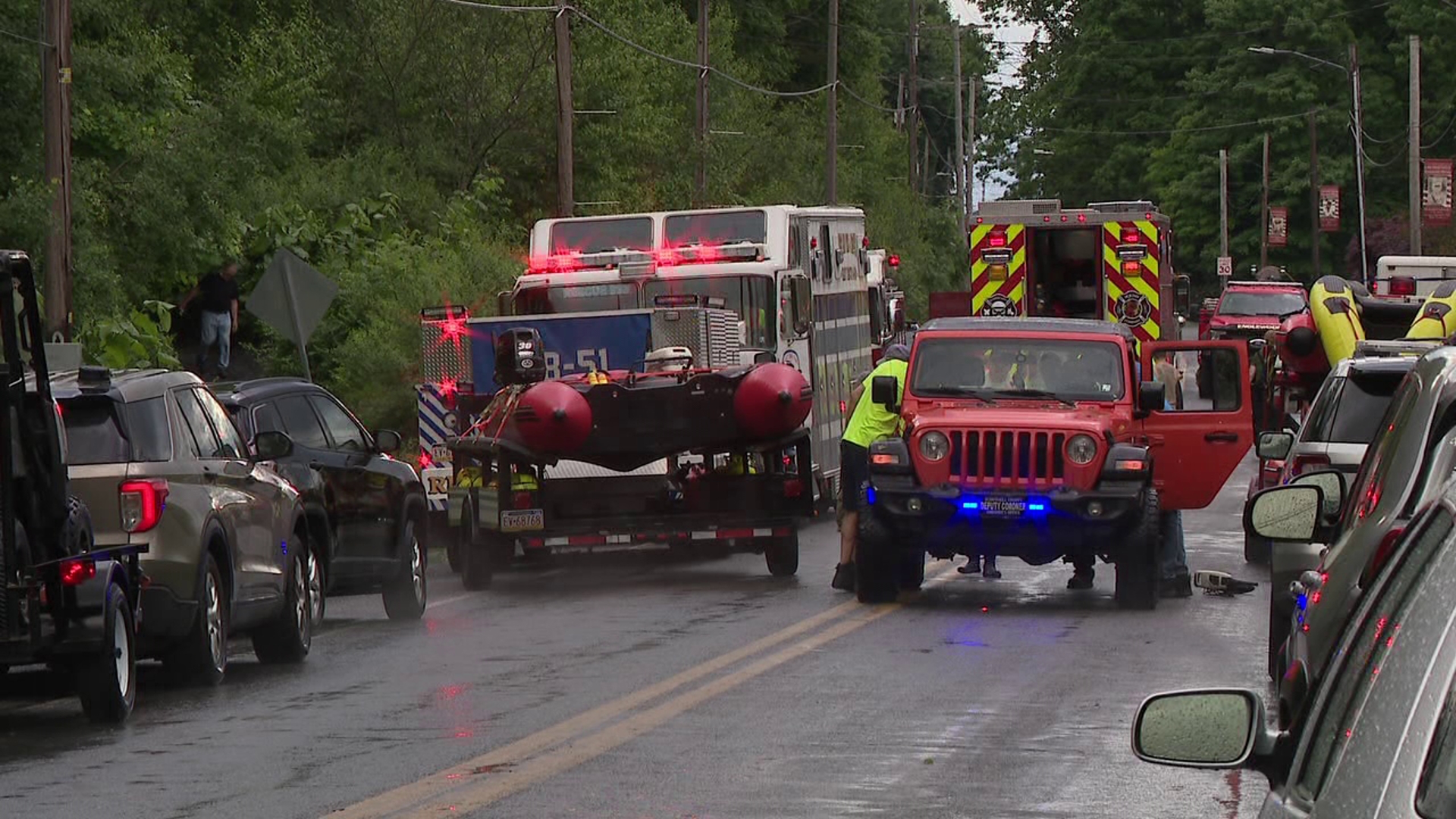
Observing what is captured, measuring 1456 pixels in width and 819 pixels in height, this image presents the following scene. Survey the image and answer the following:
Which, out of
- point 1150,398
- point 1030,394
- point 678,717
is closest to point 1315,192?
point 1030,394

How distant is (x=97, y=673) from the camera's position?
11.8 meters

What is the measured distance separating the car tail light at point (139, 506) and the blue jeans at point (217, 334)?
19.2 m

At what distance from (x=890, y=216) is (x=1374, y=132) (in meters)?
25.2

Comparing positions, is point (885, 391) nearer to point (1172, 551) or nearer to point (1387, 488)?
point (1172, 551)

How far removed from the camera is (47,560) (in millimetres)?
11727

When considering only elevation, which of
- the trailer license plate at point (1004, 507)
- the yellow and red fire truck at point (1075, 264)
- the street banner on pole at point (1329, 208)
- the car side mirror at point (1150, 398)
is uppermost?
the street banner on pole at point (1329, 208)

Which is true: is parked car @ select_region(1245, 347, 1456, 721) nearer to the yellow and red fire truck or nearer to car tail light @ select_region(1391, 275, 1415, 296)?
the yellow and red fire truck

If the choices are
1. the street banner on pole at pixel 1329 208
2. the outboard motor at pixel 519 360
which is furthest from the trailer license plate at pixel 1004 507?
the street banner on pole at pixel 1329 208

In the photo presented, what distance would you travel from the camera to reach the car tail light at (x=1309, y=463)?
1514 cm

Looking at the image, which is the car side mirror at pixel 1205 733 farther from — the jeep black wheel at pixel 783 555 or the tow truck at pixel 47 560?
the jeep black wheel at pixel 783 555

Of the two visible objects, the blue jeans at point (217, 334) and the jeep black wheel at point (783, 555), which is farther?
the blue jeans at point (217, 334)

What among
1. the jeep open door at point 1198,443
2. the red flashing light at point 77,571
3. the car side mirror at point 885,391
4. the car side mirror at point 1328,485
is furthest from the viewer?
the car side mirror at point 885,391

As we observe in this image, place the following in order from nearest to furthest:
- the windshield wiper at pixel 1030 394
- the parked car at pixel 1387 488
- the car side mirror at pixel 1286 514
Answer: the parked car at pixel 1387 488 → the car side mirror at pixel 1286 514 → the windshield wiper at pixel 1030 394

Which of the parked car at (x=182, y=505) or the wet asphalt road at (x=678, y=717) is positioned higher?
the parked car at (x=182, y=505)
